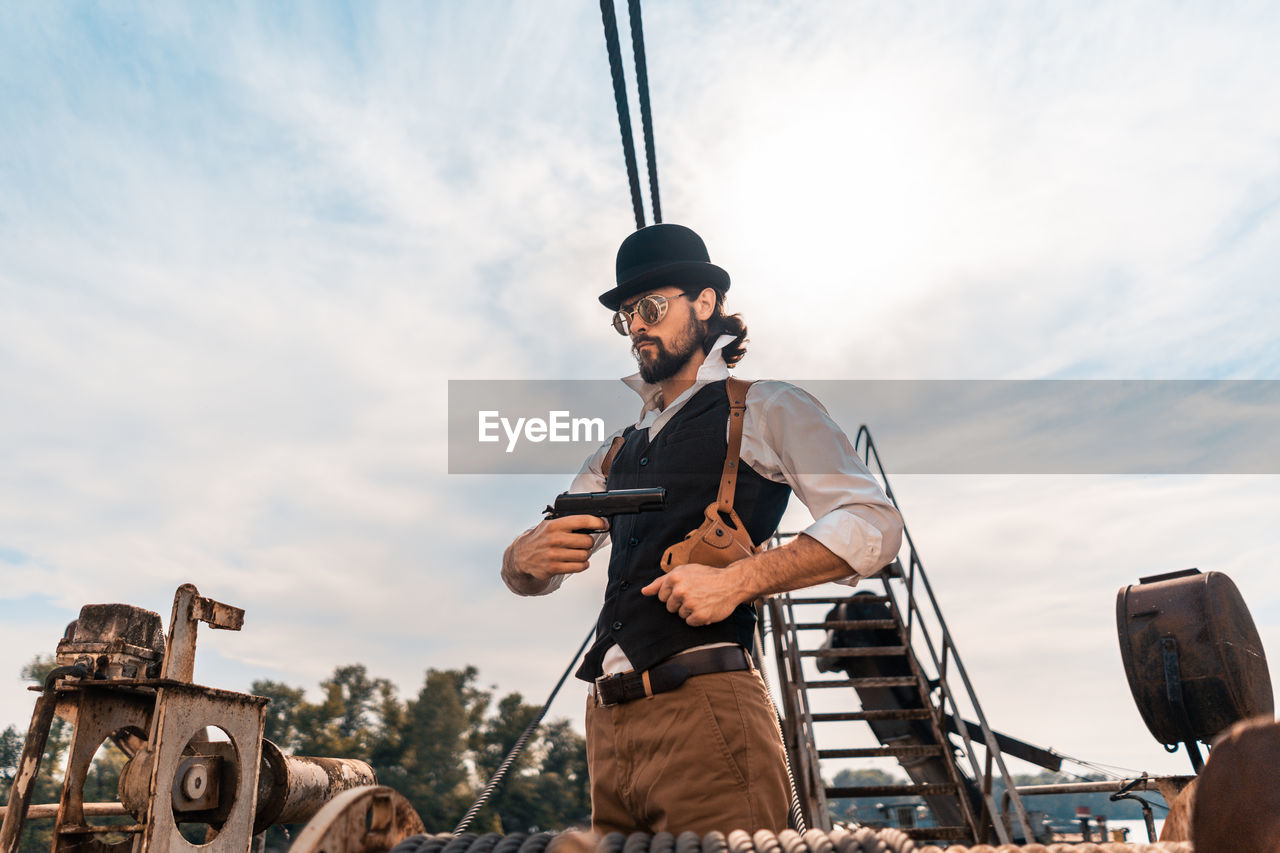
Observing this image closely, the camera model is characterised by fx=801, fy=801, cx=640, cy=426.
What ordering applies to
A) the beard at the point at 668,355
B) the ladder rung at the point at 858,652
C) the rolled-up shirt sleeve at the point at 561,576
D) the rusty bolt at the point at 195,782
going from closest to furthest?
the rolled-up shirt sleeve at the point at 561,576, the beard at the point at 668,355, the rusty bolt at the point at 195,782, the ladder rung at the point at 858,652

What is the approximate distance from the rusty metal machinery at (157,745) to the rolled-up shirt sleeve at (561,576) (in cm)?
212

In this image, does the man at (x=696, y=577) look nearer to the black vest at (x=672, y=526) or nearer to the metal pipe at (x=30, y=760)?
the black vest at (x=672, y=526)

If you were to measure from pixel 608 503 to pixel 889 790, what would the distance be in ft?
17.9

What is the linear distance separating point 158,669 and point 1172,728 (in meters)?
5.73

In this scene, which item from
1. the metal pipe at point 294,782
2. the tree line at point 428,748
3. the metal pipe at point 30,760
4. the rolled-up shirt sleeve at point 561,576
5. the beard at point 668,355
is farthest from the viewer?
the tree line at point 428,748

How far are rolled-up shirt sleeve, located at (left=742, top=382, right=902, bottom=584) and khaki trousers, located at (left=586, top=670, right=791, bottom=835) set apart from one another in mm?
412

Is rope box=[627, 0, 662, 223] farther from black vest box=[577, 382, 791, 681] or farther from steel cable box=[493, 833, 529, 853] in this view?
steel cable box=[493, 833, 529, 853]

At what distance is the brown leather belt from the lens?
1947 millimetres

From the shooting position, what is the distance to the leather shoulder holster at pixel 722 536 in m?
2.05

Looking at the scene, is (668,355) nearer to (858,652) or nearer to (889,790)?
(889,790)

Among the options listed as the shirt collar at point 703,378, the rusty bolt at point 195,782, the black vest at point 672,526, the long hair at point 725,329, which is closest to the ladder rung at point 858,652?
the rusty bolt at point 195,782

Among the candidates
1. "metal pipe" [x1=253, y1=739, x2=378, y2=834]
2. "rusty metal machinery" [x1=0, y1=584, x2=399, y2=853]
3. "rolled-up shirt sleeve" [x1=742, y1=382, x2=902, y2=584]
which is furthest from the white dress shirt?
"metal pipe" [x1=253, y1=739, x2=378, y2=834]

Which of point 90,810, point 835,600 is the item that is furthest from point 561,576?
point 835,600

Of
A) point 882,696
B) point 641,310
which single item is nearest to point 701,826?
point 641,310
